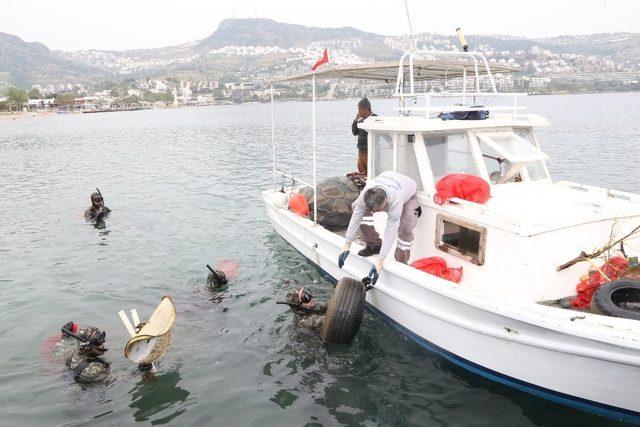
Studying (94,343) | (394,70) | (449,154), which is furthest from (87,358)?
(394,70)

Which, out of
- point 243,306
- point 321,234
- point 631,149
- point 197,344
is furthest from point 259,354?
point 631,149

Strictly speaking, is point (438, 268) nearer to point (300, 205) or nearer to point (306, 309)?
point (306, 309)

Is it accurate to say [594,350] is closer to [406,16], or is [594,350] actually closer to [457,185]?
[457,185]

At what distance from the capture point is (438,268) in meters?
6.93

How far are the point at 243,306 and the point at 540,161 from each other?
20.6 feet

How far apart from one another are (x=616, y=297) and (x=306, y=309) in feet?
14.7

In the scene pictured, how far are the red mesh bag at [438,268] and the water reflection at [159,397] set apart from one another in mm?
3908

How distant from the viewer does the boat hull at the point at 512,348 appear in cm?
496

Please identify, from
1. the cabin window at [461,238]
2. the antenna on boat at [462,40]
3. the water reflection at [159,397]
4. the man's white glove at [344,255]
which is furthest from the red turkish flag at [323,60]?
the water reflection at [159,397]

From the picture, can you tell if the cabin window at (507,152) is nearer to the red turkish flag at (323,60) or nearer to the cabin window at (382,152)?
the cabin window at (382,152)

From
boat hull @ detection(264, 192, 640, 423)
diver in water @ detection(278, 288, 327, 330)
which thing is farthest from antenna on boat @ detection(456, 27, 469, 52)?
diver in water @ detection(278, 288, 327, 330)

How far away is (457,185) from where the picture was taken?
706cm

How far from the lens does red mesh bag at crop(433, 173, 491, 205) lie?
6.99 meters

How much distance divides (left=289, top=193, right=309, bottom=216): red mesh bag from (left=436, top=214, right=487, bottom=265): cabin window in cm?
419
